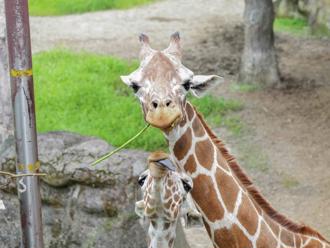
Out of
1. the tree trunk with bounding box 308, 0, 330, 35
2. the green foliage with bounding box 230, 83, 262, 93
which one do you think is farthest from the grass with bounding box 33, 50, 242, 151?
the tree trunk with bounding box 308, 0, 330, 35

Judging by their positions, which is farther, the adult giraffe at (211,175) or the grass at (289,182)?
the grass at (289,182)

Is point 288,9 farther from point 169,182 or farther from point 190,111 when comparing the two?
point 169,182

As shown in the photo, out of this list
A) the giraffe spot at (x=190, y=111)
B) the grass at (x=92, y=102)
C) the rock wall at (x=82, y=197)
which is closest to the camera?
the giraffe spot at (x=190, y=111)

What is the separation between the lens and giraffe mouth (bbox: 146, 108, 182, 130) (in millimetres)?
3326

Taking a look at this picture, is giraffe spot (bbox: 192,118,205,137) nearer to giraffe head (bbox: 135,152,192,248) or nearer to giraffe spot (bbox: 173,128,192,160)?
giraffe spot (bbox: 173,128,192,160)

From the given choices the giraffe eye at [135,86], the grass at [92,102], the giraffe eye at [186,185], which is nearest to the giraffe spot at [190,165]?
the giraffe eye at [186,185]

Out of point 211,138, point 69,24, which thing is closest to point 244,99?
point 69,24

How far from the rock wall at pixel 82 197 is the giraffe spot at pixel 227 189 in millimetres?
1721

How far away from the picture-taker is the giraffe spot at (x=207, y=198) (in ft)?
12.7

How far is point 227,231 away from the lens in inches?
154

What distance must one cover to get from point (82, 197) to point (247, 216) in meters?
2.12

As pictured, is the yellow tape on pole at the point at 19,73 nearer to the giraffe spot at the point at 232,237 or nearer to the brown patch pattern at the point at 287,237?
the giraffe spot at the point at 232,237

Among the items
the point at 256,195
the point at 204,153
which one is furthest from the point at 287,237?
the point at 204,153

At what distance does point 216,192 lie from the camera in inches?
154
